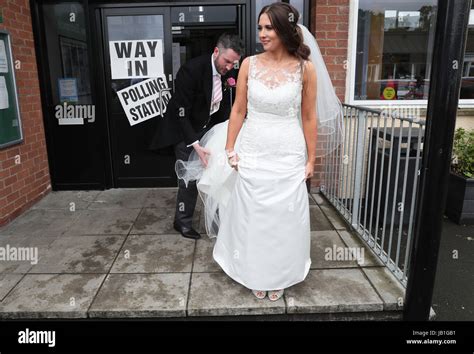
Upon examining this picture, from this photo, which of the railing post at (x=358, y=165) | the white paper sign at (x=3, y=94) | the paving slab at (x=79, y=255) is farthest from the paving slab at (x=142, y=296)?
the white paper sign at (x=3, y=94)

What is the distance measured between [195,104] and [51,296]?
1891 mm

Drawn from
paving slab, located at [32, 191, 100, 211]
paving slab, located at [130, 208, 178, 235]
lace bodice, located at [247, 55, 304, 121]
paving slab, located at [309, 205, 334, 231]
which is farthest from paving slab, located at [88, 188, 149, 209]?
lace bodice, located at [247, 55, 304, 121]

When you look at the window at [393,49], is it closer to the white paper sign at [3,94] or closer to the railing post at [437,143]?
the railing post at [437,143]

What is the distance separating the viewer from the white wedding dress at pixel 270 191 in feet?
8.66

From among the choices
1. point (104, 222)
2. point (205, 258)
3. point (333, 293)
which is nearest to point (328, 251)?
Result: point (333, 293)

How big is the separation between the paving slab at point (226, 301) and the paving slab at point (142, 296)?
0.28 ft

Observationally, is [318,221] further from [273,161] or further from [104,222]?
[104,222]

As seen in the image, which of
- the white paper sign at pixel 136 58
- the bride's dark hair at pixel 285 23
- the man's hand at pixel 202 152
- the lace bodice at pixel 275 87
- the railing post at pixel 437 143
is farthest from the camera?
the white paper sign at pixel 136 58

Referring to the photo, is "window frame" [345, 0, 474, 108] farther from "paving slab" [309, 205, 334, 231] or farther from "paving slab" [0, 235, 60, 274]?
"paving slab" [0, 235, 60, 274]

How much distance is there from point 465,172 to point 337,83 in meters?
1.75

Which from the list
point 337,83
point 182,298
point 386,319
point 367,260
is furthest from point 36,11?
point 386,319

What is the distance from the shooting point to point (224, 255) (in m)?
3.04

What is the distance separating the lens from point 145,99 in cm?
500
